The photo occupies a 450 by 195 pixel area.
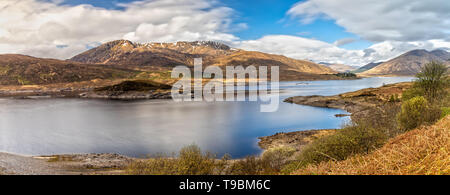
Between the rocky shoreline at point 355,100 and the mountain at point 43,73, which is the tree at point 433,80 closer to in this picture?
the rocky shoreline at point 355,100

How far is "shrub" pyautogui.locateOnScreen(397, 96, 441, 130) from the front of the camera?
16344 mm

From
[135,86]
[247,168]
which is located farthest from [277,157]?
[135,86]

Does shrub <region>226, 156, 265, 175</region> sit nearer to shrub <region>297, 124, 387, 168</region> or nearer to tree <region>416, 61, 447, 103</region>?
shrub <region>297, 124, 387, 168</region>

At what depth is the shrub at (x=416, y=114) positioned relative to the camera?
16.3m

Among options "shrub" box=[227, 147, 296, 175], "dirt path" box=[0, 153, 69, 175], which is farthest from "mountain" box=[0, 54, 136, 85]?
"shrub" box=[227, 147, 296, 175]

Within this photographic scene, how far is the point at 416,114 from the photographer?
17.1m

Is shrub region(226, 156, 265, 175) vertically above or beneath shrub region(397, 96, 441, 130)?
beneath

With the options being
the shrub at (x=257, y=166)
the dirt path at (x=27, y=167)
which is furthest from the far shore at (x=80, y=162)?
the shrub at (x=257, y=166)

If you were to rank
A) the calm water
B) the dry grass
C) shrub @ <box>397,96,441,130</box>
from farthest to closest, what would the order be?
1. the calm water
2. shrub @ <box>397,96,441,130</box>
3. the dry grass

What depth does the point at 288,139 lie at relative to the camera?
28469 mm

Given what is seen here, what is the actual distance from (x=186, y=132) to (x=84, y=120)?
24.9 m

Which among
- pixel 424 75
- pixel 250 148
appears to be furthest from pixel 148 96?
pixel 424 75

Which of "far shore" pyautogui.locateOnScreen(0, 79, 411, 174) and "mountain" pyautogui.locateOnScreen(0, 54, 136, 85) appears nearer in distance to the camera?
"far shore" pyautogui.locateOnScreen(0, 79, 411, 174)
